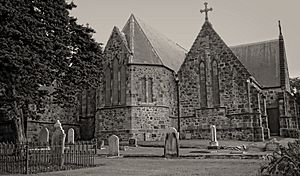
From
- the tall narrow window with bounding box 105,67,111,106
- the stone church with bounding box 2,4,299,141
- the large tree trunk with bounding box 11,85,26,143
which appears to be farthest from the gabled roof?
the large tree trunk with bounding box 11,85,26,143

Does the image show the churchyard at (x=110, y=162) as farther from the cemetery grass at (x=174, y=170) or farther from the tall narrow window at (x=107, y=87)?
the tall narrow window at (x=107, y=87)

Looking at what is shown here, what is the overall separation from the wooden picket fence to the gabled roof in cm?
1676

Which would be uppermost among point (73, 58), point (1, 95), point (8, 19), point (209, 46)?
point (209, 46)

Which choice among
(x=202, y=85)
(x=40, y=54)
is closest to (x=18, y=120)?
(x=40, y=54)

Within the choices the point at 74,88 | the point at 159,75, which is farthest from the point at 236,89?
the point at 74,88

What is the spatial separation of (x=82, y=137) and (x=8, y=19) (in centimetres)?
2264

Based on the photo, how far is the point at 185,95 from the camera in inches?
1292

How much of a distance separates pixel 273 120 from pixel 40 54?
2586 cm

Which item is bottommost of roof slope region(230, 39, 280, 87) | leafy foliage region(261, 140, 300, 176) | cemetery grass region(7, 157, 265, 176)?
cemetery grass region(7, 157, 265, 176)

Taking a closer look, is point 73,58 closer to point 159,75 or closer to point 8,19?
point 8,19

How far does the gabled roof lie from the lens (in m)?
32.3

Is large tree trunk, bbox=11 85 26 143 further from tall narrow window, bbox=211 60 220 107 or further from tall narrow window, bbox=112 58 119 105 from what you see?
tall narrow window, bbox=211 60 220 107

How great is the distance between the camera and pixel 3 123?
35.8m

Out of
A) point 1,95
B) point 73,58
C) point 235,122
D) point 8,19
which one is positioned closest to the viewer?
point 8,19
